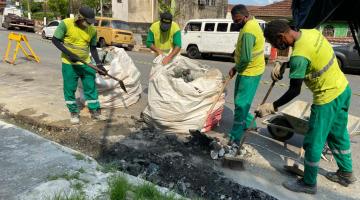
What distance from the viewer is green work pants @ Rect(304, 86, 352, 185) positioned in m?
3.35

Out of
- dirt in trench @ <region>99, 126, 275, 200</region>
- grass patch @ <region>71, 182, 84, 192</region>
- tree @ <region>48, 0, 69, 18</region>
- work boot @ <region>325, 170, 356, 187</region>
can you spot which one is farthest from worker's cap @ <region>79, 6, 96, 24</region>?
tree @ <region>48, 0, 69, 18</region>

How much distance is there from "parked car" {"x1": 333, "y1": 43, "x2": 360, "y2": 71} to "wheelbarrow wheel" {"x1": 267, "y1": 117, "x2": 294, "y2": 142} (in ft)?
29.4

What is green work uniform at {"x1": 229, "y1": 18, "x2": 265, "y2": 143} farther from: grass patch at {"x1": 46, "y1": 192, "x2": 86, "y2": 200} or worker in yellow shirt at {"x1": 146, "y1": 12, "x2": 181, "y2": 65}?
grass patch at {"x1": 46, "y1": 192, "x2": 86, "y2": 200}

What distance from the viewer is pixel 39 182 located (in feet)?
10.7

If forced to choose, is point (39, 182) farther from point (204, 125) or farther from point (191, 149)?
point (204, 125)

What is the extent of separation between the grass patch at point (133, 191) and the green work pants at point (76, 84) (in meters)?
2.45

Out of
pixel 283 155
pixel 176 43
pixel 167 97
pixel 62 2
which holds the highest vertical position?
pixel 62 2

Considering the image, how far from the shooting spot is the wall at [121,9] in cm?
2973

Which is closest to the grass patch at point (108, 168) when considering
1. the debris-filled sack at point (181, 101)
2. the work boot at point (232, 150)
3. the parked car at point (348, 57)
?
the work boot at point (232, 150)

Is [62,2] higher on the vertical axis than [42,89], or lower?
higher

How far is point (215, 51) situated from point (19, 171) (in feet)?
43.8

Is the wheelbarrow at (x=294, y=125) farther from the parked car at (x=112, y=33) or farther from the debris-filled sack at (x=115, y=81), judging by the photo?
the parked car at (x=112, y=33)

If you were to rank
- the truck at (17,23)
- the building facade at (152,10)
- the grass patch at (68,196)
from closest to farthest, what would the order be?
the grass patch at (68,196) < the building facade at (152,10) < the truck at (17,23)

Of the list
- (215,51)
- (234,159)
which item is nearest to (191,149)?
(234,159)
